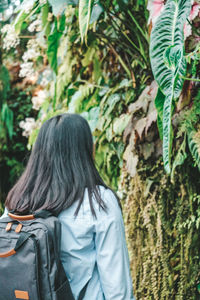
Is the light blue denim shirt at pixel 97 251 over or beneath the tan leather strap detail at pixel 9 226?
beneath

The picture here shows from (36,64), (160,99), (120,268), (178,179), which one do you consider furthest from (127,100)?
(36,64)

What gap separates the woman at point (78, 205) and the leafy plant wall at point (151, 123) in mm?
266

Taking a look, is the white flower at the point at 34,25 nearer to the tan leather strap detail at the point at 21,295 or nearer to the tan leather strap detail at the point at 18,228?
the tan leather strap detail at the point at 18,228

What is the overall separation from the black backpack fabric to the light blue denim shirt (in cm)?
8

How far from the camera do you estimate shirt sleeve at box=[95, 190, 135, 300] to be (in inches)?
46.9

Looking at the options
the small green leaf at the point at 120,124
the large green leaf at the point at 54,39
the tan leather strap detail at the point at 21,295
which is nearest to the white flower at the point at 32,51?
the large green leaf at the point at 54,39

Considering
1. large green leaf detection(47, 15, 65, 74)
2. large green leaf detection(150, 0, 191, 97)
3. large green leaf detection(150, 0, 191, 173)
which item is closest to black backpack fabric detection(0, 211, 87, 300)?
large green leaf detection(150, 0, 191, 173)

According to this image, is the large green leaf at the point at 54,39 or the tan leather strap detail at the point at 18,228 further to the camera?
the large green leaf at the point at 54,39

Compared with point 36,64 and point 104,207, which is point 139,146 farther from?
point 36,64

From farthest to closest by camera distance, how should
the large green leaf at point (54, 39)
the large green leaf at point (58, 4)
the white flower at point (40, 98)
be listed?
the white flower at point (40, 98), the large green leaf at point (54, 39), the large green leaf at point (58, 4)

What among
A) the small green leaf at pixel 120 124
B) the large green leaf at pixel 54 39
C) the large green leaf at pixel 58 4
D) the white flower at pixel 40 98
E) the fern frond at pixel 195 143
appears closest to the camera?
the fern frond at pixel 195 143

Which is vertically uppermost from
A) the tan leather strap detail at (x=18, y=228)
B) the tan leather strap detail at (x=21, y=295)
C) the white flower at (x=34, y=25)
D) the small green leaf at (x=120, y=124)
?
the white flower at (x=34, y=25)

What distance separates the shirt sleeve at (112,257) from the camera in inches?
46.9

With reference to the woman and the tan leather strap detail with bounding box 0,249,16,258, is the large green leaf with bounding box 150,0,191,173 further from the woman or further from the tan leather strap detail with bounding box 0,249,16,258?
the tan leather strap detail with bounding box 0,249,16,258
